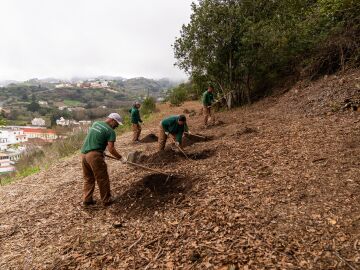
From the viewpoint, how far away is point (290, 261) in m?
3.46

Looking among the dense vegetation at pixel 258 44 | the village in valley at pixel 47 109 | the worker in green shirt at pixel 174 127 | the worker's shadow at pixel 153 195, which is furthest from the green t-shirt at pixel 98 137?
the village in valley at pixel 47 109

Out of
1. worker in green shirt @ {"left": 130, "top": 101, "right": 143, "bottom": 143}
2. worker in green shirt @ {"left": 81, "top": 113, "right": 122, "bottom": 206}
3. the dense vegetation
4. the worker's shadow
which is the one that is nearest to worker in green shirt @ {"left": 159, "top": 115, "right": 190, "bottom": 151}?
the worker's shadow

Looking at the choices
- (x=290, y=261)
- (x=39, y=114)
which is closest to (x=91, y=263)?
(x=290, y=261)

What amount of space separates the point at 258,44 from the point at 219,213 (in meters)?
10.8

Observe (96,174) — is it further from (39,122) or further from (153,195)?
(39,122)

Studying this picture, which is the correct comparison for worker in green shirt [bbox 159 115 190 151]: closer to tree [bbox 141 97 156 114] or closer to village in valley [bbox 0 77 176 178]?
Answer: village in valley [bbox 0 77 176 178]

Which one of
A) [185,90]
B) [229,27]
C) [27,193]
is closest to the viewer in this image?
[27,193]

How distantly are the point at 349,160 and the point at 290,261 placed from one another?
278cm

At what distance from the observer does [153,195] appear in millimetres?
5738

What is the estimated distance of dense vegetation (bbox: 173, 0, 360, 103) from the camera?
11953mm

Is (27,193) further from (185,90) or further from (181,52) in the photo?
(185,90)

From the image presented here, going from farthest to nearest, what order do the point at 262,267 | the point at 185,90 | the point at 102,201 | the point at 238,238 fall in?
the point at 185,90
the point at 102,201
the point at 238,238
the point at 262,267

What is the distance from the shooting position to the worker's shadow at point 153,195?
533 cm

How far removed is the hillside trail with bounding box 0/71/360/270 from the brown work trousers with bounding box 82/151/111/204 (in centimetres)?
26
